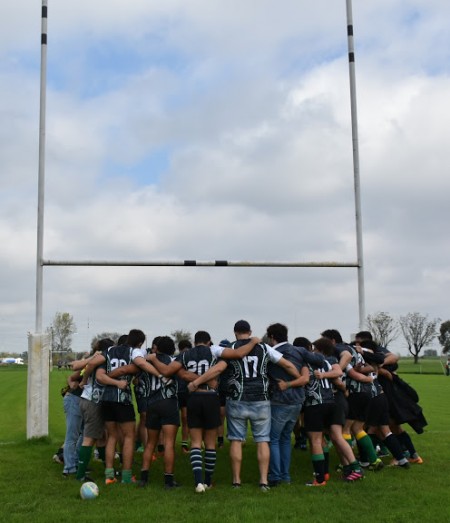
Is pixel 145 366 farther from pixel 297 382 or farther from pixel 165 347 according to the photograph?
pixel 297 382

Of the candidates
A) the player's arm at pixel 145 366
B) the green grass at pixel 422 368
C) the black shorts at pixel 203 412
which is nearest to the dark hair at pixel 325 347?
the black shorts at pixel 203 412

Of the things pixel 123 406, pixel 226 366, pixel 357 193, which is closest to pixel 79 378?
pixel 123 406

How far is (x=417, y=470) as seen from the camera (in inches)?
353

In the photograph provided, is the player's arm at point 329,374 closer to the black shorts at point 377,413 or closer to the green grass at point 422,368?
the black shorts at point 377,413

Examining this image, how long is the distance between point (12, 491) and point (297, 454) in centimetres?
468

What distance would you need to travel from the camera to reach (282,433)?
8539mm

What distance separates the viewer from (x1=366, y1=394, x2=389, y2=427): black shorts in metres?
9.10

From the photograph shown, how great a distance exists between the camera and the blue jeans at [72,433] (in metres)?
8.95

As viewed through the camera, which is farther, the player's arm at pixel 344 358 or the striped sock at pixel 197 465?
the player's arm at pixel 344 358

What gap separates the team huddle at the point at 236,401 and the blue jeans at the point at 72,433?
0.05 feet

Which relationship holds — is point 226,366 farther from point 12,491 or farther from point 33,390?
point 33,390

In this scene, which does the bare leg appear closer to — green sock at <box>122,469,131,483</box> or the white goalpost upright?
green sock at <box>122,469,131,483</box>

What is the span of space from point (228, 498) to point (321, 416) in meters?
1.76

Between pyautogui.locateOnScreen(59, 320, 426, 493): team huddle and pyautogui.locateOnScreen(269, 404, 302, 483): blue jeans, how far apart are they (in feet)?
0.04
